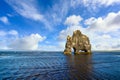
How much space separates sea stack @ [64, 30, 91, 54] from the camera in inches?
5989

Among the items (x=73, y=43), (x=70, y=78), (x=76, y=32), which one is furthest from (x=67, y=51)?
(x=70, y=78)

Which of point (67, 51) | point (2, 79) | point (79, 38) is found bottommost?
point (2, 79)

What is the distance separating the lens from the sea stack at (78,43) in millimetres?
152125

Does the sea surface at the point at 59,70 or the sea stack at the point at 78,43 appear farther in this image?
the sea stack at the point at 78,43

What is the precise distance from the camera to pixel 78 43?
154 meters

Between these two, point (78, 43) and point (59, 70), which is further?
point (78, 43)

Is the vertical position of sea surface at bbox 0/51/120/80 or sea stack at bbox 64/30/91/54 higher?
sea stack at bbox 64/30/91/54

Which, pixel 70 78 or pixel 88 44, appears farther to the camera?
pixel 88 44

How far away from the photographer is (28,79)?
1176 inches

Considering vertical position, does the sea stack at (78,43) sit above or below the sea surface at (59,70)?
above

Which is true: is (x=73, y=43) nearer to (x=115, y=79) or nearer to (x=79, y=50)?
(x=79, y=50)

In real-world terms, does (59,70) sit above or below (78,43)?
below

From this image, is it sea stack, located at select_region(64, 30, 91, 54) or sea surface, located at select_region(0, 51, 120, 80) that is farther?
sea stack, located at select_region(64, 30, 91, 54)

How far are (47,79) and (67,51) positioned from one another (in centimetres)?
12530
